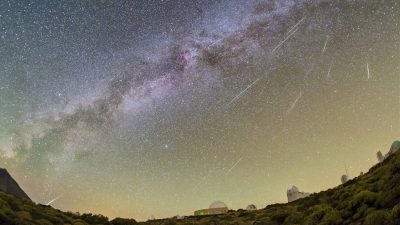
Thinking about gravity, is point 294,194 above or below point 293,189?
below

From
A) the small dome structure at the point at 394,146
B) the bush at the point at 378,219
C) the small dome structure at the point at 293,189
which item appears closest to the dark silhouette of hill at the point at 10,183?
the bush at the point at 378,219

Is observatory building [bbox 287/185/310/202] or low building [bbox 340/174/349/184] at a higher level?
low building [bbox 340/174/349/184]

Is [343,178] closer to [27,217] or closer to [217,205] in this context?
[217,205]

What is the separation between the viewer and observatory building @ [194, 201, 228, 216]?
2243 inches

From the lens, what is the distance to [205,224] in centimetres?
3228

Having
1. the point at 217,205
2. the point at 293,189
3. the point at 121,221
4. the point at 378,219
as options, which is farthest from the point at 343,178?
the point at 378,219

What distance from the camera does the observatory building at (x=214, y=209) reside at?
56981mm

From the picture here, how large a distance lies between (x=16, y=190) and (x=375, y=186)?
1134 inches

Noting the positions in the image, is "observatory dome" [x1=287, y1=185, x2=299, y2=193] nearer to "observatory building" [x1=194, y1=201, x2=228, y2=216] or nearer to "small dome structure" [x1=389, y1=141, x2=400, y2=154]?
"observatory building" [x1=194, y1=201, x2=228, y2=216]

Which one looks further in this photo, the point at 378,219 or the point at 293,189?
the point at 293,189

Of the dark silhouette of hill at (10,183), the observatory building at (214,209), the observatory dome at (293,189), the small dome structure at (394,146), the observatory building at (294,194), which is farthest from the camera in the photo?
the observatory building at (214,209)

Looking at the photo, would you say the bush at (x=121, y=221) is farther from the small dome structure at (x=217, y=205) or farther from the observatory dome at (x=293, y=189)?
the observatory dome at (x=293, y=189)

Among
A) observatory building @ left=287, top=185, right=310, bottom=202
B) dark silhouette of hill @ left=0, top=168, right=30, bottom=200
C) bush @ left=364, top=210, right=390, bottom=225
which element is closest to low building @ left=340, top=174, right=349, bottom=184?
observatory building @ left=287, top=185, right=310, bottom=202

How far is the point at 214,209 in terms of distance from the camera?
5781cm
